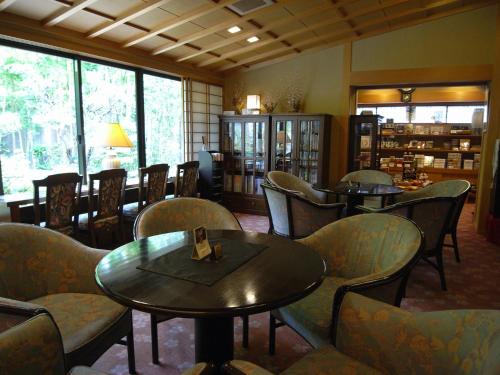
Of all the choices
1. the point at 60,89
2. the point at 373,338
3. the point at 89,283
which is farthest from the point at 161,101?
the point at 373,338

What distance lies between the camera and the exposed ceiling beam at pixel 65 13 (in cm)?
310

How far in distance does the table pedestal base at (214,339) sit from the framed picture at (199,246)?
0.90 ft

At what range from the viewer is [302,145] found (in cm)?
548

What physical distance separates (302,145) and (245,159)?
97 cm

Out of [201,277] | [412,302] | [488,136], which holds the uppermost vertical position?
[488,136]

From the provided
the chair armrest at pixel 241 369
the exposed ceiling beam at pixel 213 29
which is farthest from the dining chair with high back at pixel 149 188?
the chair armrest at pixel 241 369

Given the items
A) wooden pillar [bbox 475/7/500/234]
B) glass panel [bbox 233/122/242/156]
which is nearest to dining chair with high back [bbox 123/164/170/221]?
glass panel [bbox 233/122/242/156]

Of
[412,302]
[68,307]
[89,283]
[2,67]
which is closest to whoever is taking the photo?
[68,307]

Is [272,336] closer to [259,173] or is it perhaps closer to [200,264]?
[200,264]

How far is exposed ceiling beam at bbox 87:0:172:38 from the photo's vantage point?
10.9 feet

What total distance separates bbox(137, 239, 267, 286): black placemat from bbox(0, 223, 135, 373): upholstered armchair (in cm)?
36

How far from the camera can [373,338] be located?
1252 mm

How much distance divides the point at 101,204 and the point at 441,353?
2993mm

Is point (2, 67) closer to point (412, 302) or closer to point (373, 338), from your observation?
point (373, 338)
